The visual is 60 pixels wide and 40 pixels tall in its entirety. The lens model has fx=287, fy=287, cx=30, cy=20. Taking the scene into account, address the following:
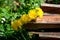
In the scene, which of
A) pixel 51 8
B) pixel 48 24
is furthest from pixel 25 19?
pixel 51 8

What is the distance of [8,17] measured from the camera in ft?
18.3

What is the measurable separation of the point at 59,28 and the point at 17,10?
1044mm

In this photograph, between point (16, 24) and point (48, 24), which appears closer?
point (48, 24)

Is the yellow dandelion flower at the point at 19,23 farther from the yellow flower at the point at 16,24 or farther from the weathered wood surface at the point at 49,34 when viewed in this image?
the weathered wood surface at the point at 49,34

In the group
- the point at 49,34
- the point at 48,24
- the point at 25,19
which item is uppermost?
the point at 25,19

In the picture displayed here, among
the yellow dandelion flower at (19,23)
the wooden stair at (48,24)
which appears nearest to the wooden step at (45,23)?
the wooden stair at (48,24)

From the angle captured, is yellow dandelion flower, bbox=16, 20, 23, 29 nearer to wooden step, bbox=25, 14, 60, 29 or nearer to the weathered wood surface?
wooden step, bbox=25, 14, 60, 29

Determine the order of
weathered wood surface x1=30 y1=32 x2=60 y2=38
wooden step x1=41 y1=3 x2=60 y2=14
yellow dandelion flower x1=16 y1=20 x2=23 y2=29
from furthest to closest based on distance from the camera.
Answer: wooden step x1=41 y1=3 x2=60 y2=14 < yellow dandelion flower x1=16 y1=20 x2=23 y2=29 < weathered wood surface x1=30 y1=32 x2=60 y2=38

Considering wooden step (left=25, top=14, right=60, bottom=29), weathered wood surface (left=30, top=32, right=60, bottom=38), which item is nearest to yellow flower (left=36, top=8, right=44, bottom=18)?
wooden step (left=25, top=14, right=60, bottom=29)

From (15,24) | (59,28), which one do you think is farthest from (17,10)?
(59,28)

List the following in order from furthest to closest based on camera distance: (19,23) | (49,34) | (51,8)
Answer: (51,8) < (19,23) < (49,34)

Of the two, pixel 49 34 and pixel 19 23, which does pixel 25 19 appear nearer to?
pixel 19 23

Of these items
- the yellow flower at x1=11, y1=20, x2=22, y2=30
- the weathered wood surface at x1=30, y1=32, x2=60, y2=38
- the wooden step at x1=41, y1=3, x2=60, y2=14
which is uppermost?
the wooden step at x1=41, y1=3, x2=60, y2=14

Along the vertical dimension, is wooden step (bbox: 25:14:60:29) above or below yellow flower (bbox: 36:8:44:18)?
below
